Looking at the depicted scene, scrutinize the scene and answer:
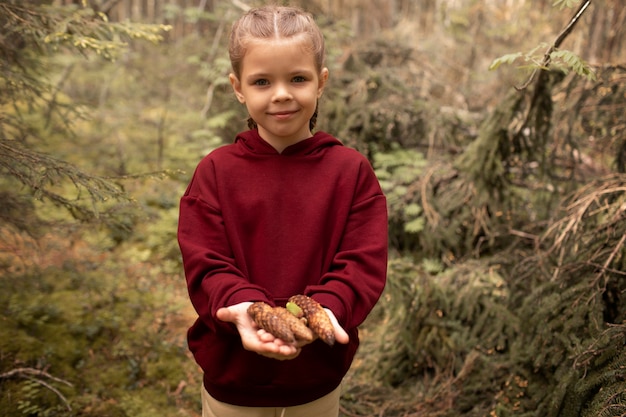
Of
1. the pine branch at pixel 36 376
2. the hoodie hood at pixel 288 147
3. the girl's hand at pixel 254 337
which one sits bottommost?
the pine branch at pixel 36 376

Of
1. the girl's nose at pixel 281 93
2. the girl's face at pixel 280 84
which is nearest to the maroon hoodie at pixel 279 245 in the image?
the girl's face at pixel 280 84

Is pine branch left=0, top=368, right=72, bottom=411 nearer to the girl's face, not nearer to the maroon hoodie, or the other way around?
the maroon hoodie

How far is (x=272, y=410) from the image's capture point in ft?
6.29

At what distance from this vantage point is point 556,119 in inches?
173

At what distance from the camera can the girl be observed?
1.78m

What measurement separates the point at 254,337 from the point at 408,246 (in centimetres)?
396

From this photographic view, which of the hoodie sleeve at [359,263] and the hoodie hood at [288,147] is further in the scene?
the hoodie hood at [288,147]

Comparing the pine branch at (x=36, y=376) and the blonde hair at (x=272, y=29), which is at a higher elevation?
the blonde hair at (x=272, y=29)

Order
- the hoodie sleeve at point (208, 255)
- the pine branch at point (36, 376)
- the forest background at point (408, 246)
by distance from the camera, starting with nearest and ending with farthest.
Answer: the hoodie sleeve at point (208, 255) → the forest background at point (408, 246) → the pine branch at point (36, 376)

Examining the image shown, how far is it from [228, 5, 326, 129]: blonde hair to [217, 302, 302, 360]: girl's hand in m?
0.93

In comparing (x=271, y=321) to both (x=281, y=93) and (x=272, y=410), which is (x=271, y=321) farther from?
(x=281, y=93)

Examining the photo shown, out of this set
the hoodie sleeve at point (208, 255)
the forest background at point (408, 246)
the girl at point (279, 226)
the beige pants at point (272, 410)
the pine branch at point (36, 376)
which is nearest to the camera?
the hoodie sleeve at point (208, 255)

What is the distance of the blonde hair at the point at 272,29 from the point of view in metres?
1.76

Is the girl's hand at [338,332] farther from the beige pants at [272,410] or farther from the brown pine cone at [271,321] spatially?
the beige pants at [272,410]
